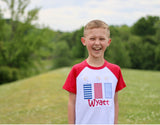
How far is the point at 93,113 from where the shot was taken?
9.30 feet

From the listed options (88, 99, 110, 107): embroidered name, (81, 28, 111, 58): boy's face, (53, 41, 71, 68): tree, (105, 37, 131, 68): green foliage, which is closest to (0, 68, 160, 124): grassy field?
(88, 99, 110, 107): embroidered name

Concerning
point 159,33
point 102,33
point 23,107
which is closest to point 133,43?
point 159,33

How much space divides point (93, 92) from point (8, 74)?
103 ft

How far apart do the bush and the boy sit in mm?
30789

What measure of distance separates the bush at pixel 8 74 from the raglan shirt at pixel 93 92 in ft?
101

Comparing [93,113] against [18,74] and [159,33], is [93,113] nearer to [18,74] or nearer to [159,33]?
[18,74]

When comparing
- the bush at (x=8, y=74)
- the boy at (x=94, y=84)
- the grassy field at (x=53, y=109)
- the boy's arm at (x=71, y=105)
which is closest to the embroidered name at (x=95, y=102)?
the boy at (x=94, y=84)

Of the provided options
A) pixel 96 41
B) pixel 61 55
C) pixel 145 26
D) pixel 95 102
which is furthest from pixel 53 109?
pixel 61 55

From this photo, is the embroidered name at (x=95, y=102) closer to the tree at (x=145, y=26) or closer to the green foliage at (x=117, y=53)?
the green foliage at (x=117, y=53)

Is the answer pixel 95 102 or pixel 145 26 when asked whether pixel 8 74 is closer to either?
pixel 95 102

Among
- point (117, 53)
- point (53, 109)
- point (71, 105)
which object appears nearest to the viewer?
point (71, 105)

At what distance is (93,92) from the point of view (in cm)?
283

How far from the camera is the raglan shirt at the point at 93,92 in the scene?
2828 mm

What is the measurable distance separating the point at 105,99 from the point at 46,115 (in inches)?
209
